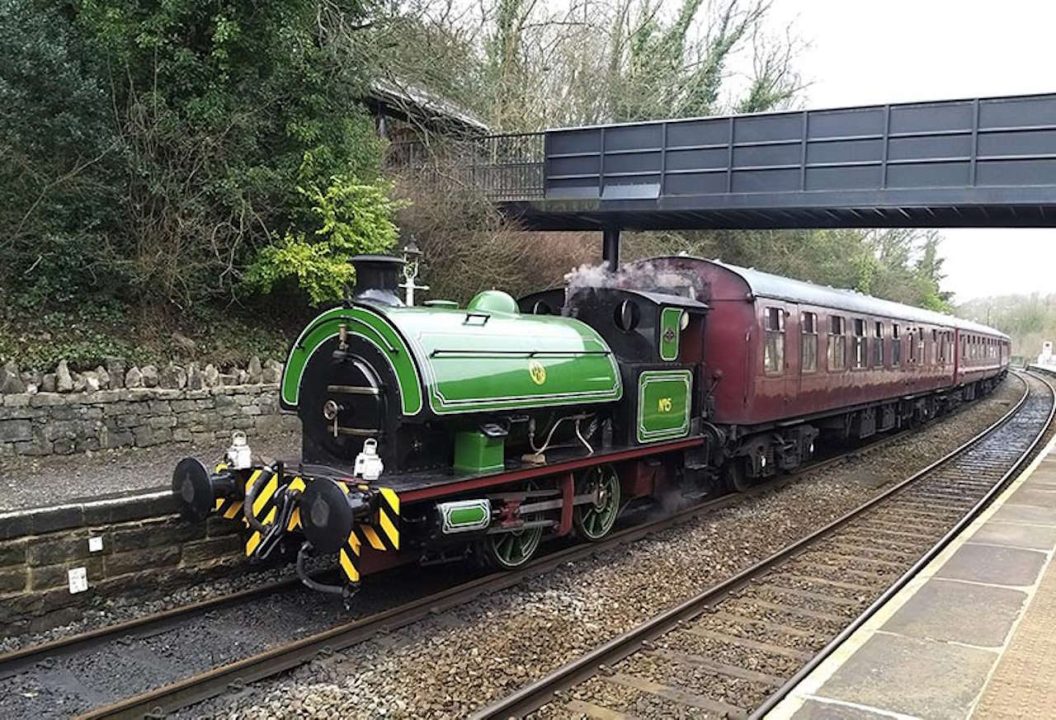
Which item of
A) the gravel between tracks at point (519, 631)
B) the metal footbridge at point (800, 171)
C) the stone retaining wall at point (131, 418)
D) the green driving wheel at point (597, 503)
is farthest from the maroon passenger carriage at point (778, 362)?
the stone retaining wall at point (131, 418)

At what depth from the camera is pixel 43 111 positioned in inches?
411

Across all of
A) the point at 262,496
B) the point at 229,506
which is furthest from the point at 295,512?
the point at 229,506

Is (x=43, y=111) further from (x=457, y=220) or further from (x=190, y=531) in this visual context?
(x=457, y=220)

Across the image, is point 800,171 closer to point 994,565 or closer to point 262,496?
point 994,565

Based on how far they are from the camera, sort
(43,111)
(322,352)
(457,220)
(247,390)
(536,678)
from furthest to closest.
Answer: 1. (457,220)
2. (247,390)
3. (43,111)
4. (322,352)
5. (536,678)

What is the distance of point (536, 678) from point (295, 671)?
1587mm

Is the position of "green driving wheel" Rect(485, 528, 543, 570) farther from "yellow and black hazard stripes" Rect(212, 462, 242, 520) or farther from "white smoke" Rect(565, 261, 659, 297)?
"white smoke" Rect(565, 261, 659, 297)

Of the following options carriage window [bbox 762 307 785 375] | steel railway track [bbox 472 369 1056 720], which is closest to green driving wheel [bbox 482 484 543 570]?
steel railway track [bbox 472 369 1056 720]

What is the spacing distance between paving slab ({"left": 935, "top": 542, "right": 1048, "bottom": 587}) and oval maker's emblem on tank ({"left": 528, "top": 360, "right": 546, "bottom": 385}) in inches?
152

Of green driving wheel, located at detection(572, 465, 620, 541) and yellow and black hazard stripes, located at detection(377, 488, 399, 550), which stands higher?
yellow and black hazard stripes, located at detection(377, 488, 399, 550)

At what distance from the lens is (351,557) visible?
19.7ft

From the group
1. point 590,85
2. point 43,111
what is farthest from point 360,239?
point 590,85

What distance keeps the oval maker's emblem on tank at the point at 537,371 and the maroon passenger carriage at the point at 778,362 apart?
11.3ft

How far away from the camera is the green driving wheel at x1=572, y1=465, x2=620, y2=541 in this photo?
8.32 m
